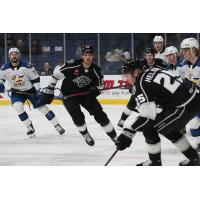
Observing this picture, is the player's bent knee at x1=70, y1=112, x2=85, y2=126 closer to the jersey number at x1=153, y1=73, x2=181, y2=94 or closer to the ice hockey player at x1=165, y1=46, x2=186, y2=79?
the ice hockey player at x1=165, y1=46, x2=186, y2=79

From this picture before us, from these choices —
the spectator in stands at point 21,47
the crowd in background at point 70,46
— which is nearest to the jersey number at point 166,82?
the crowd in background at point 70,46

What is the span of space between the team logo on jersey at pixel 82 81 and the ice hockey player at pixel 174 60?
665 millimetres

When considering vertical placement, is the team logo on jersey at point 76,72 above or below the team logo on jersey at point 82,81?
above

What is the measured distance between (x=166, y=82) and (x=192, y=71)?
105 cm

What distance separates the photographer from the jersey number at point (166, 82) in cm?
355

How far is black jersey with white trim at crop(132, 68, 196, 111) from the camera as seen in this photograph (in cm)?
350

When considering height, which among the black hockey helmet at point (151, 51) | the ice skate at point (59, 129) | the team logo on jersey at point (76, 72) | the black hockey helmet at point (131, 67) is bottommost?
the ice skate at point (59, 129)

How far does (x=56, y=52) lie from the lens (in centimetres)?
518

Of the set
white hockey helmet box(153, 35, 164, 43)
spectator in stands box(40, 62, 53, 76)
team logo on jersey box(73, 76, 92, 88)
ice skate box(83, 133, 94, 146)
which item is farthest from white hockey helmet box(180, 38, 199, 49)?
spectator in stands box(40, 62, 53, 76)

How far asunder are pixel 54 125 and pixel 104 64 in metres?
0.76

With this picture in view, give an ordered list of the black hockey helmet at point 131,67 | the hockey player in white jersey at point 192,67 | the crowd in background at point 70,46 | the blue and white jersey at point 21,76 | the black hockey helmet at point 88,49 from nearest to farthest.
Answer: the black hockey helmet at point 131,67, the hockey player in white jersey at point 192,67, the black hockey helmet at point 88,49, the crowd in background at point 70,46, the blue and white jersey at point 21,76

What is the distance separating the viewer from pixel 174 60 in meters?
4.54

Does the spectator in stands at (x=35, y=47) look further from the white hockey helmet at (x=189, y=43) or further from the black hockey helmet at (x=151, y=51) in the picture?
the white hockey helmet at (x=189, y=43)

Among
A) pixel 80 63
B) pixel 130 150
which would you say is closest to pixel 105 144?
pixel 130 150
